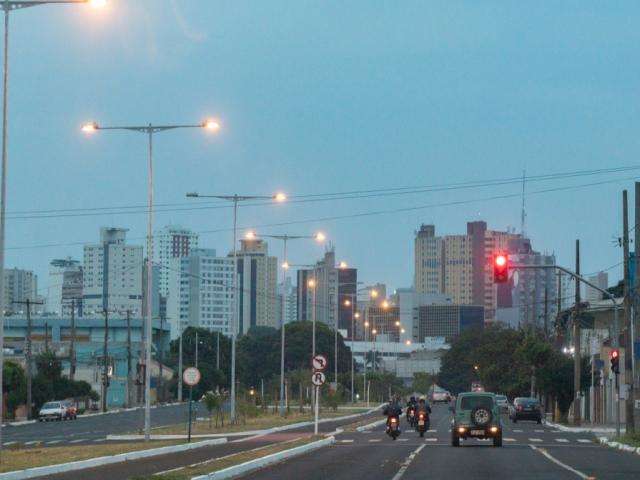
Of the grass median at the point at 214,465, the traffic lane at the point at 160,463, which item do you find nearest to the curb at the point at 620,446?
the grass median at the point at 214,465

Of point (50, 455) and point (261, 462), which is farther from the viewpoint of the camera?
point (50, 455)

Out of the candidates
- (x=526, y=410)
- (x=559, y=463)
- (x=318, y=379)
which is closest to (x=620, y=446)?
(x=318, y=379)

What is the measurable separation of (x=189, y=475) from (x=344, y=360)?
138 metres

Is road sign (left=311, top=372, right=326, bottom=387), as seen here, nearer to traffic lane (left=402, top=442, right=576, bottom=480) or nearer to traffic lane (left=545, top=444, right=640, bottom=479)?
traffic lane (left=402, top=442, right=576, bottom=480)

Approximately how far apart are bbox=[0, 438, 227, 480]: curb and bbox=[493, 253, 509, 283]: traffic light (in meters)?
11.0

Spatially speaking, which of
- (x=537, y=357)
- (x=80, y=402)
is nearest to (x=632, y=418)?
(x=537, y=357)

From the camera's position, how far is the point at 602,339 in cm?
9369

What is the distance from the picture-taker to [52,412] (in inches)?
3543

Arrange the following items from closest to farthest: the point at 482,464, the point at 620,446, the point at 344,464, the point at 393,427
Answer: the point at 482,464 < the point at 344,464 < the point at 620,446 < the point at 393,427

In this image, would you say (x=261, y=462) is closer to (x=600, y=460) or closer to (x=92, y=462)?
(x=92, y=462)

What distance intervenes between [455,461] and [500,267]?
7073 mm

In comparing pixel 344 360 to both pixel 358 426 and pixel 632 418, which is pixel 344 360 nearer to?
pixel 358 426

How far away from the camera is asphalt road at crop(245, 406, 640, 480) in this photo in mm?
28938

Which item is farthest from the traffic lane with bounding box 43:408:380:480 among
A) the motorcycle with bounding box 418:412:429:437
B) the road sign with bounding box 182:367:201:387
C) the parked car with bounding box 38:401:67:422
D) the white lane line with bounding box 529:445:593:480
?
the parked car with bounding box 38:401:67:422
